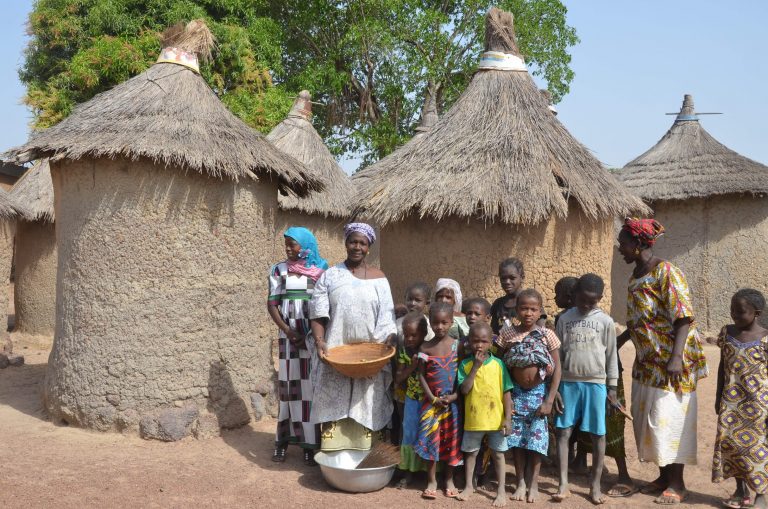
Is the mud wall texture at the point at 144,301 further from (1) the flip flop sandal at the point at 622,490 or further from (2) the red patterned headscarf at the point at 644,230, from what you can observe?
(2) the red patterned headscarf at the point at 644,230

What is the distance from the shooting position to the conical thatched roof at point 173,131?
5141 millimetres

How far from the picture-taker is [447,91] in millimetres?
17844

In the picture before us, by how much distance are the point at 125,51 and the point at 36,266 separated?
207 inches

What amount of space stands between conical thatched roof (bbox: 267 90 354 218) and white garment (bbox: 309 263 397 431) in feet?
18.3

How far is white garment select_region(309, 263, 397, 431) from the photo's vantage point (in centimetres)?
428

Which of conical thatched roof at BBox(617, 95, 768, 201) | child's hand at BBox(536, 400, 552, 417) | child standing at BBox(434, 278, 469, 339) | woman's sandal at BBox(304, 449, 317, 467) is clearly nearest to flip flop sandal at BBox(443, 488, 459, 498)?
child's hand at BBox(536, 400, 552, 417)

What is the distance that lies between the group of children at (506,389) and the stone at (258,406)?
189 cm

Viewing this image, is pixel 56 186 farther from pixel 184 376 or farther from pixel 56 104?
pixel 56 104

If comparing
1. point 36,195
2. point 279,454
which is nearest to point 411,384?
point 279,454

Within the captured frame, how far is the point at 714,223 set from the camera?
425 inches

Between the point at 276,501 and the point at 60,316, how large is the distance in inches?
99.6

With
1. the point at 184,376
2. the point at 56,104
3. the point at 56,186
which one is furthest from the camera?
the point at 56,104

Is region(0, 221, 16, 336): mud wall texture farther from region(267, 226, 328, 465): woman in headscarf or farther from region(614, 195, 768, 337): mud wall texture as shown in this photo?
region(614, 195, 768, 337): mud wall texture

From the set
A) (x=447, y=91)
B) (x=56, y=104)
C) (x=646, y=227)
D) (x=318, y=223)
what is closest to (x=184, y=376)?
(x=646, y=227)
